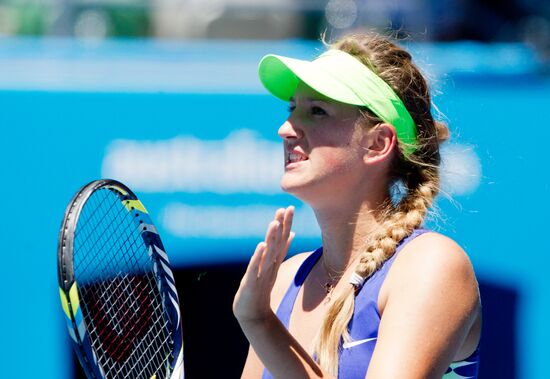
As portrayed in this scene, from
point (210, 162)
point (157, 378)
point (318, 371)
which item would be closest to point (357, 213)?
point (318, 371)

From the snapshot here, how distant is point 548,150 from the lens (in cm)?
424

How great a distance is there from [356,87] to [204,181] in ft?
6.89

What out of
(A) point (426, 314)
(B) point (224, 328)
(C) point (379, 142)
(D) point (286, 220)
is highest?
(C) point (379, 142)

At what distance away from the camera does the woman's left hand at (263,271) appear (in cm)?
197

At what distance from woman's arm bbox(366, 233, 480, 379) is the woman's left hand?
254mm

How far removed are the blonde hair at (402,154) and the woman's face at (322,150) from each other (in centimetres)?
6

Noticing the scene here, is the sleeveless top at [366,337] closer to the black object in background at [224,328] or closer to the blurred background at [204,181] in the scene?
the blurred background at [204,181]

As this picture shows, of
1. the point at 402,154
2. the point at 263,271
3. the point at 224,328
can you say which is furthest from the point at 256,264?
the point at 224,328

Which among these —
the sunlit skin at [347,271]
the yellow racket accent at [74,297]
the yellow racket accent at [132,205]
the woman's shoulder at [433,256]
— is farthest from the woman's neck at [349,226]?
the yellow racket accent at [74,297]

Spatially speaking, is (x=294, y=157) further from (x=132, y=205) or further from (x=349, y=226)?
(x=132, y=205)

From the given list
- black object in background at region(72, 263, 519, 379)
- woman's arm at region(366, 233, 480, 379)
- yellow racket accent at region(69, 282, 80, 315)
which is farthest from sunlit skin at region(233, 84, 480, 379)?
black object in background at region(72, 263, 519, 379)

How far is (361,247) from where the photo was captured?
2.22 meters

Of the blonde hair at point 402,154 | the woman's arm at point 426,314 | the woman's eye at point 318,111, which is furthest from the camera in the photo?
the woman's eye at point 318,111

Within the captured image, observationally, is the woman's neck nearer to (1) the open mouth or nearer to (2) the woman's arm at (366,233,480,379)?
(1) the open mouth
